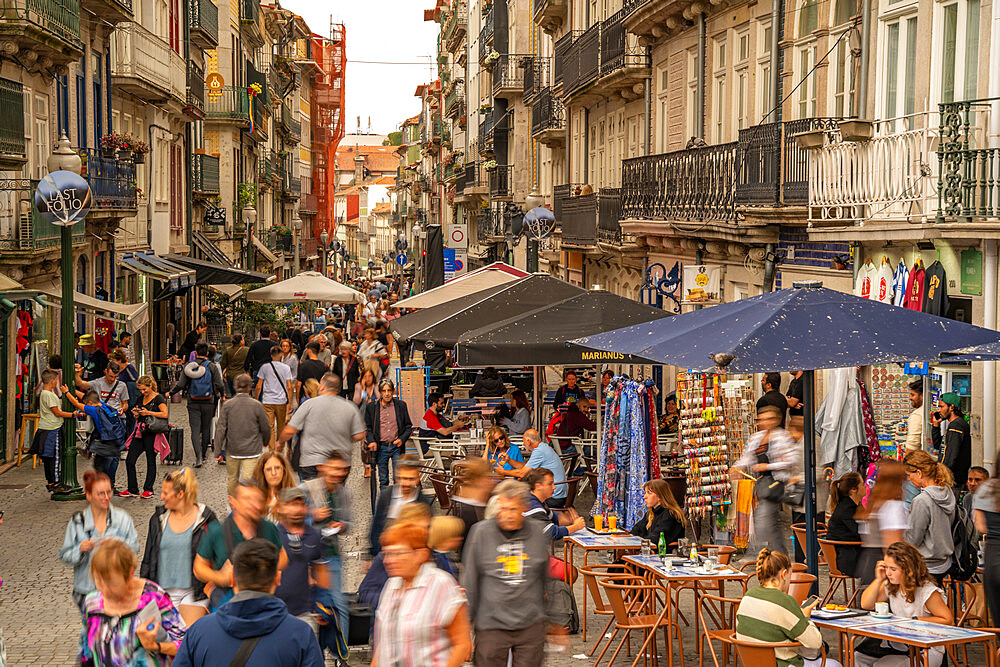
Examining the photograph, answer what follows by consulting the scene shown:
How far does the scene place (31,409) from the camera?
21.9m

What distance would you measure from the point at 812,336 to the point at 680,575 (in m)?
2.13

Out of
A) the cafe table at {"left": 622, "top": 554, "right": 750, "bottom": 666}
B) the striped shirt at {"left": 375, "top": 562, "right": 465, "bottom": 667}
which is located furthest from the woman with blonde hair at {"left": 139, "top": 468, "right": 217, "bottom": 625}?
the cafe table at {"left": 622, "top": 554, "right": 750, "bottom": 666}

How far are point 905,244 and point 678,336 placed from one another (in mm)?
5301

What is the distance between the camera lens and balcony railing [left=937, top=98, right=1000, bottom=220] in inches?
486

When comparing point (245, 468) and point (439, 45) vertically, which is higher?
point (439, 45)

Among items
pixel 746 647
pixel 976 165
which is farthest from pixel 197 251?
pixel 746 647

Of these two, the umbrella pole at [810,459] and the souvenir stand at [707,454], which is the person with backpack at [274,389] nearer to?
the souvenir stand at [707,454]

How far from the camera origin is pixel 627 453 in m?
14.4

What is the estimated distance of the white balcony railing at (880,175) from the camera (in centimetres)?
1352

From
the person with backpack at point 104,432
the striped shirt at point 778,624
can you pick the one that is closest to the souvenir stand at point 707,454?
the striped shirt at point 778,624

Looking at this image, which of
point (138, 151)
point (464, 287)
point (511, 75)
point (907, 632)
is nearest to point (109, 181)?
point (138, 151)

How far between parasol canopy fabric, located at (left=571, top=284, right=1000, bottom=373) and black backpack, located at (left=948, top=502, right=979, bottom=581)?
5.32 ft

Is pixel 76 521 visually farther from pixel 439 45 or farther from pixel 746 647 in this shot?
pixel 439 45

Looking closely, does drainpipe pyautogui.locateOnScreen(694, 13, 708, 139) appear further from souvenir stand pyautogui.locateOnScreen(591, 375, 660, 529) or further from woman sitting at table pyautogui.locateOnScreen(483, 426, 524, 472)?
woman sitting at table pyautogui.locateOnScreen(483, 426, 524, 472)
